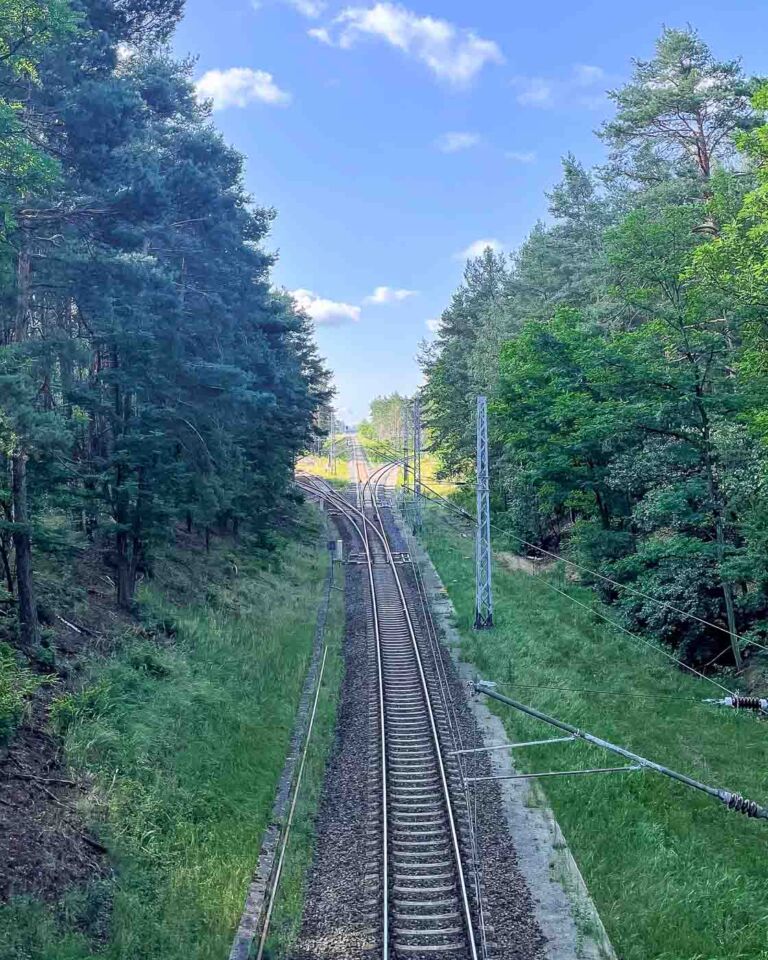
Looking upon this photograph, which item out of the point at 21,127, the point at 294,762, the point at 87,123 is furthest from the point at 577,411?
the point at 21,127

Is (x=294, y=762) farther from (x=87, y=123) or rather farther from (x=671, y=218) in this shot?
(x=671, y=218)

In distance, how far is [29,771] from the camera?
38.2ft

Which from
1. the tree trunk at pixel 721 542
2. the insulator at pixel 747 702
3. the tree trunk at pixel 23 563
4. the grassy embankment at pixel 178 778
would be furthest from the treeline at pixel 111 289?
the tree trunk at pixel 721 542

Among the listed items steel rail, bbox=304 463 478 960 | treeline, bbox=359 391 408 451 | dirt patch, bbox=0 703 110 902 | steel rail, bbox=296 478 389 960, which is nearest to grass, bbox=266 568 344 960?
steel rail, bbox=296 478 389 960

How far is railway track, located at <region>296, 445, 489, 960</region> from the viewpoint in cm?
1046

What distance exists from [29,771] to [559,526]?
34.5m

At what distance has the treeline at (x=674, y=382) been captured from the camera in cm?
2078

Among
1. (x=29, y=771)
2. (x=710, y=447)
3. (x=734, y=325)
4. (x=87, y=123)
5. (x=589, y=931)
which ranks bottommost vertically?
(x=589, y=931)

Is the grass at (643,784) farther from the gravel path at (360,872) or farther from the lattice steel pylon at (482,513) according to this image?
the gravel path at (360,872)

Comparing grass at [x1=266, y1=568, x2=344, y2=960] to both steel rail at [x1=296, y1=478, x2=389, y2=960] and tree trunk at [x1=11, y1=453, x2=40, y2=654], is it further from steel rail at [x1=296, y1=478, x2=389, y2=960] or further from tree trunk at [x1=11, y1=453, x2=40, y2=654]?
tree trunk at [x1=11, y1=453, x2=40, y2=654]

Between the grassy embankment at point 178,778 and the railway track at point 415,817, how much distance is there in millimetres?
1361

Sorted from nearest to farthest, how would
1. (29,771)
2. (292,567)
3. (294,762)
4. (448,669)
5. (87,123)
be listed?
(29,771)
(294,762)
(87,123)
(448,669)
(292,567)

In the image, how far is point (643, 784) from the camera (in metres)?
14.5

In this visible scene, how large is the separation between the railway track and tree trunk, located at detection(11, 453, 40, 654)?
799 cm
